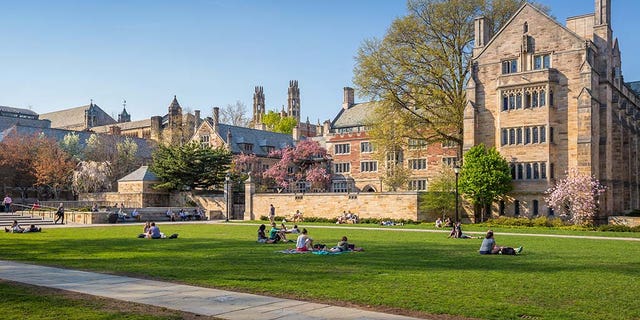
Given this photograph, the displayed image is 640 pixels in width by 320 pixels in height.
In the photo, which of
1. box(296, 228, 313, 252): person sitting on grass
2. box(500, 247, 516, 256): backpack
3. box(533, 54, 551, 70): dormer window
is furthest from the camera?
box(533, 54, 551, 70): dormer window

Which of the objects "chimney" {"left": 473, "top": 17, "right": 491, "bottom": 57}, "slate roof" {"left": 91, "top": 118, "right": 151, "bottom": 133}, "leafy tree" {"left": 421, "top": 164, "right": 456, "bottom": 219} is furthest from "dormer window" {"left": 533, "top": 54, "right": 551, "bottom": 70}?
"slate roof" {"left": 91, "top": 118, "right": 151, "bottom": 133}

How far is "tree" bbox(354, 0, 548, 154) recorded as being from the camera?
163 feet

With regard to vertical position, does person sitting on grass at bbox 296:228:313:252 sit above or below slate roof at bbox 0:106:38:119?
below

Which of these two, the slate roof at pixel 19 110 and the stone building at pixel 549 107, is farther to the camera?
the slate roof at pixel 19 110

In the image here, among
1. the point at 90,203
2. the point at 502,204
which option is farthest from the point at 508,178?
the point at 90,203

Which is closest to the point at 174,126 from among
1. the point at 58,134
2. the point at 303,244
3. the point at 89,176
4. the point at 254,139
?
the point at 58,134

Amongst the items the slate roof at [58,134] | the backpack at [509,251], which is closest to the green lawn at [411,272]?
the backpack at [509,251]

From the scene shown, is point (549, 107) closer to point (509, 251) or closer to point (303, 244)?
point (509, 251)

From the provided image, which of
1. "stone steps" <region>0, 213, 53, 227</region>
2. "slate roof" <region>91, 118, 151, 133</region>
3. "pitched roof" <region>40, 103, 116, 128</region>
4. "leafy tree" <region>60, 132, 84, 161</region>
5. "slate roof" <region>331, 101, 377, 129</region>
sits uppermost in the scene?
"pitched roof" <region>40, 103, 116, 128</region>

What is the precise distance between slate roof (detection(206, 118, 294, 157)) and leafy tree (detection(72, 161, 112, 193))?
15996 mm

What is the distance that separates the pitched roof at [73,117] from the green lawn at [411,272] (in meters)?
115

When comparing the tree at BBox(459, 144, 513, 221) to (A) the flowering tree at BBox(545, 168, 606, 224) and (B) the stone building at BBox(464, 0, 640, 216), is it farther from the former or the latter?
(A) the flowering tree at BBox(545, 168, 606, 224)

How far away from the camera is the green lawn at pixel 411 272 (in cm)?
1152

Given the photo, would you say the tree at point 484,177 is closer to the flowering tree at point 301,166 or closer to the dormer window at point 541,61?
the dormer window at point 541,61
